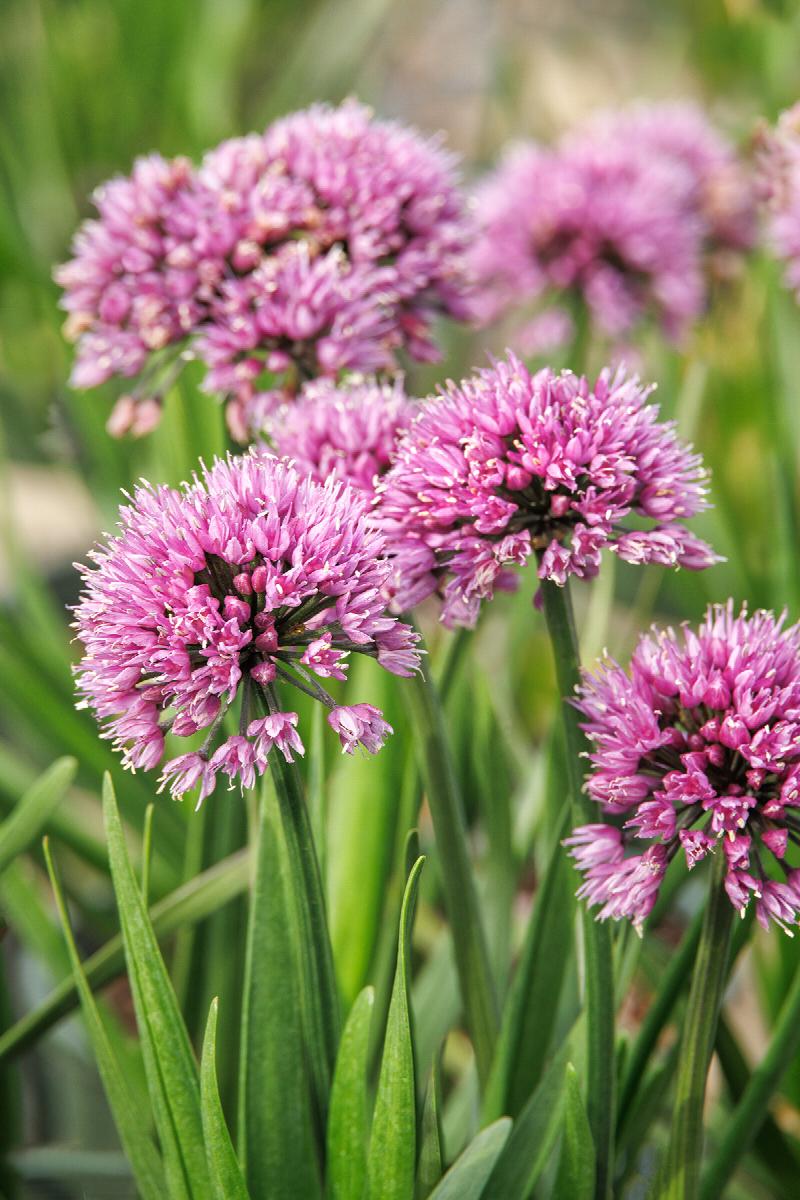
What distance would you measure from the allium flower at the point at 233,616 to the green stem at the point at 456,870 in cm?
12

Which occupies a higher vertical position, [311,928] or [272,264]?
[272,264]

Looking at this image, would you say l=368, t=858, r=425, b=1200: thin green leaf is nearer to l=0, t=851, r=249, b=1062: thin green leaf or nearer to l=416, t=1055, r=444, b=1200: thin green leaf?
l=416, t=1055, r=444, b=1200: thin green leaf

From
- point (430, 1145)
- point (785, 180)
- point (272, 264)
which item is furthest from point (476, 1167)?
point (785, 180)

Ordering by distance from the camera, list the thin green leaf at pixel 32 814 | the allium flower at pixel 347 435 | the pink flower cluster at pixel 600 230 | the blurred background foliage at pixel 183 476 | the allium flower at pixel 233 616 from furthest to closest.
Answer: the pink flower cluster at pixel 600 230 < the blurred background foliage at pixel 183 476 < the thin green leaf at pixel 32 814 < the allium flower at pixel 347 435 < the allium flower at pixel 233 616

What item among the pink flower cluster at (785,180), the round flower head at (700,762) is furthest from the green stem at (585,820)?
the pink flower cluster at (785,180)

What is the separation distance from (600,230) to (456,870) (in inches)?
26.2

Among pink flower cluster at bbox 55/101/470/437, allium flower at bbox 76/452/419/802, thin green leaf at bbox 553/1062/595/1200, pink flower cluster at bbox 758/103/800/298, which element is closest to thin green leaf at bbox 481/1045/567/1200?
thin green leaf at bbox 553/1062/595/1200

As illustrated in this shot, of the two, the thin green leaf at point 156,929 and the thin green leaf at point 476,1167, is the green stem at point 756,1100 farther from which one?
the thin green leaf at point 156,929

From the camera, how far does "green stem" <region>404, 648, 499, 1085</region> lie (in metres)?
0.68

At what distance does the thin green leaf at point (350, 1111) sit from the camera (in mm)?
618

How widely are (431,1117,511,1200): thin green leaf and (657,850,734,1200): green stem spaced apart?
9 cm

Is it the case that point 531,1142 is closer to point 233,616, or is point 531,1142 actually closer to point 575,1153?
point 575,1153

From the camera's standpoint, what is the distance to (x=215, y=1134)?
570 millimetres

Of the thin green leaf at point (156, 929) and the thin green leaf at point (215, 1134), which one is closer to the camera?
the thin green leaf at point (215, 1134)
